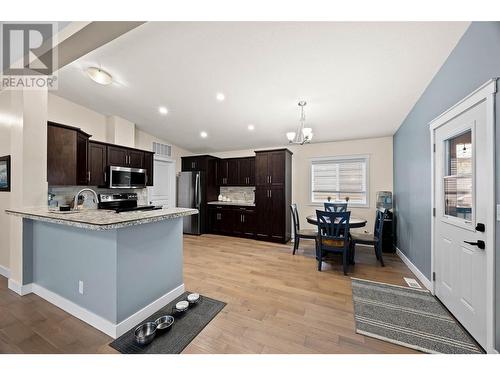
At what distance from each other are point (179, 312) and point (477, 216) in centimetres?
276

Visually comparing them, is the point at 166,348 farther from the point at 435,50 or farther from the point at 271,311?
the point at 435,50

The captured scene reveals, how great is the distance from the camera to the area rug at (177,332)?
1442mm

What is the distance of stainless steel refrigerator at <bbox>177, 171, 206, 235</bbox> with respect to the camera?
17.5 ft

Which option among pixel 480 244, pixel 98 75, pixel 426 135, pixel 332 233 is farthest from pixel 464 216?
pixel 98 75

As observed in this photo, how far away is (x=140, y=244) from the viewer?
5.83 feet

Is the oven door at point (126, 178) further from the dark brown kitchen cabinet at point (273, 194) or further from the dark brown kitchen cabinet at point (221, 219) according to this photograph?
the dark brown kitchen cabinet at point (273, 194)

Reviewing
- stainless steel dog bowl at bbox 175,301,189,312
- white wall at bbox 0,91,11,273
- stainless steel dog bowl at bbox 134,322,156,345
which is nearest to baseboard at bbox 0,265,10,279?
white wall at bbox 0,91,11,273

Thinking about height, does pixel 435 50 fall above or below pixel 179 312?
above

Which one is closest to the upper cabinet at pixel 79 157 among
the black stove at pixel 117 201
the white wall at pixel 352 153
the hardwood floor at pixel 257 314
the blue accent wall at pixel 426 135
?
the black stove at pixel 117 201

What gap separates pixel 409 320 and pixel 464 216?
1.11 meters

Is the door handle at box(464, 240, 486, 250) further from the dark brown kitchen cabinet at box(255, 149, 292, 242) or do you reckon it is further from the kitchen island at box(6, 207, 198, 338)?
the dark brown kitchen cabinet at box(255, 149, 292, 242)

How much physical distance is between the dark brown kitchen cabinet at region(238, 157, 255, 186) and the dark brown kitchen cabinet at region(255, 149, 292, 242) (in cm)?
46

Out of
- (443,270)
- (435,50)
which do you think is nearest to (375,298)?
(443,270)

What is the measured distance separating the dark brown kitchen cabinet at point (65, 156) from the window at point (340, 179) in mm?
4919
